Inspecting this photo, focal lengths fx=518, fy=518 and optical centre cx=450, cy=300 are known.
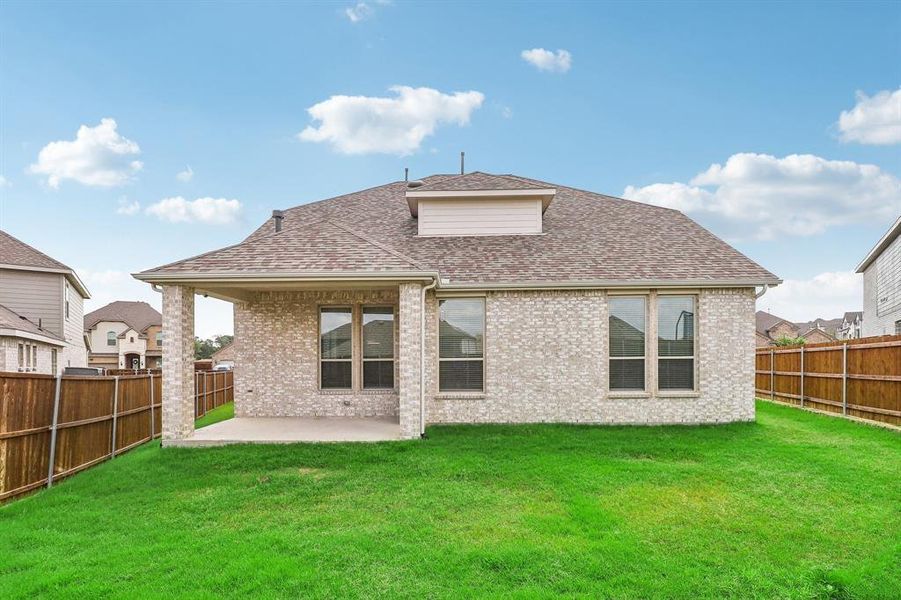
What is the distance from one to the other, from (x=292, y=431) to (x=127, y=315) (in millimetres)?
47976

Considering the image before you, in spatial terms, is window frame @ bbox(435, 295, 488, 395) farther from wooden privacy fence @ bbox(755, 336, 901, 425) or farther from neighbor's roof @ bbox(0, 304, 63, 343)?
neighbor's roof @ bbox(0, 304, 63, 343)

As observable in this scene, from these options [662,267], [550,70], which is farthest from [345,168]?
[662,267]

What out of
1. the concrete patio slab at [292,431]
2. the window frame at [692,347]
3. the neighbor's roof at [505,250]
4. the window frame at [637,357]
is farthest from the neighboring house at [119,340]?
the window frame at [692,347]

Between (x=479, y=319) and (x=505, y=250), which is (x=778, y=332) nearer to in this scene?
(x=505, y=250)

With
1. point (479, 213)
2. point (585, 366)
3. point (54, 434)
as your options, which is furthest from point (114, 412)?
point (585, 366)

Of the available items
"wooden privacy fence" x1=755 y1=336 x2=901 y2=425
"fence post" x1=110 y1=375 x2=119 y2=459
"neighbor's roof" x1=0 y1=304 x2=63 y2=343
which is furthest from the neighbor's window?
"wooden privacy fence" x1=755 y1=336 x2=901 y2=425

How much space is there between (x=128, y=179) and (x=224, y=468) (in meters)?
14.5

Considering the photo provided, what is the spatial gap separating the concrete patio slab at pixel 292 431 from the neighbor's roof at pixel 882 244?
19175 millimetres

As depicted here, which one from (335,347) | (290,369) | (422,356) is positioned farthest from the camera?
(335,347)

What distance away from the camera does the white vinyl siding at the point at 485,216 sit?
1294 centimetres

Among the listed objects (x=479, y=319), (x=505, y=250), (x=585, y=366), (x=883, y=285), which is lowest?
(x=585, y=366)

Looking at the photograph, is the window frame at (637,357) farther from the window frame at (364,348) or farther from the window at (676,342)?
the window frame at (364,348)

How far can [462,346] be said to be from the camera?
36.3ft

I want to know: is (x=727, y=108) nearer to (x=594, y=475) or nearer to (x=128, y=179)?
(x=594, y=475)
